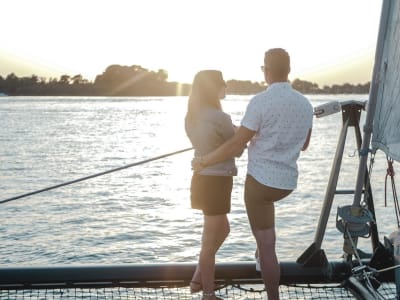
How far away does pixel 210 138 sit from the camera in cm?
457

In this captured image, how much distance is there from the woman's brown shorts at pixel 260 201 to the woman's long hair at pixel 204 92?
56 cm

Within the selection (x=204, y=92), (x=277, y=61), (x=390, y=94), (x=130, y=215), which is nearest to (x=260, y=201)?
(x=204, y=92)

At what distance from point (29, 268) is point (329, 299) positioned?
255 cm

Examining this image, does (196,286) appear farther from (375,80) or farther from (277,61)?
(375,80)

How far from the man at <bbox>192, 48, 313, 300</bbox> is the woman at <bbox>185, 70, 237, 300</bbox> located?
132 millimetres

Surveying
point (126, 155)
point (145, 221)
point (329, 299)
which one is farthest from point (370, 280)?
point (126, 155)

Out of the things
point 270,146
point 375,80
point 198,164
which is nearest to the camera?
point 270,146

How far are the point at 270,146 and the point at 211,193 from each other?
22.1 inches

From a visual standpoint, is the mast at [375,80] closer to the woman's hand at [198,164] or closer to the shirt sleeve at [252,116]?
the shirt sleeve at [252,116]

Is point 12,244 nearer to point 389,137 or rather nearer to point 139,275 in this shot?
point 139,275

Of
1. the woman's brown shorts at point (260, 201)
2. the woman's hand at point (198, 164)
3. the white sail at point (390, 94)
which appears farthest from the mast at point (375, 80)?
the woman's hand at point (198, 164)

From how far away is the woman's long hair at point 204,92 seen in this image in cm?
449

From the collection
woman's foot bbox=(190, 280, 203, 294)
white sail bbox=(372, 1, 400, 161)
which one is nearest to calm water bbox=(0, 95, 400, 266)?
woman's foot bbox=(190, 280, 203, 294)

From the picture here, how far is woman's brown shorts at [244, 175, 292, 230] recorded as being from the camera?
441 centimetres
